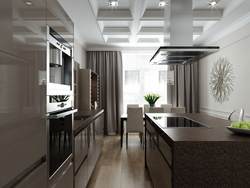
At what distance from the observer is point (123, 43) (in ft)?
17.8

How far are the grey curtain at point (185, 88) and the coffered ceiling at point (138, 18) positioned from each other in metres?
1.06

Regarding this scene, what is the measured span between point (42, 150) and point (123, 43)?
480 centimetres

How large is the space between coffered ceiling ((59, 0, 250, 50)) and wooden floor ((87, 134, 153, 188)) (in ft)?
8.86

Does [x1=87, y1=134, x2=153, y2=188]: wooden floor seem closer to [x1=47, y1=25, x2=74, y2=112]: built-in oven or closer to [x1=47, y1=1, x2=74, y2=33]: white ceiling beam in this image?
[x1=47, y1=25, x2=74, y2=112]: built-in oven

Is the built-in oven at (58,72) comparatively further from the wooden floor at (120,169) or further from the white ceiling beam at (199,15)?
the white ceiling beam at (199,15)

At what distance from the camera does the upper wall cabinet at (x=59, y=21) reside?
112 cm

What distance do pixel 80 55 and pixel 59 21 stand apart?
12.9 feet

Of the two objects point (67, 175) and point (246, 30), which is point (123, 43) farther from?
point (67, 175)

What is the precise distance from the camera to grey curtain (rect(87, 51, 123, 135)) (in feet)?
19.0

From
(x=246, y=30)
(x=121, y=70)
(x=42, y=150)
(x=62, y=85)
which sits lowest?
(x=42, y=150)

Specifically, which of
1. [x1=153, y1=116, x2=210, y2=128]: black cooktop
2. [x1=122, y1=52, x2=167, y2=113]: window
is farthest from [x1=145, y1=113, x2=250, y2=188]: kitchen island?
[x1=122, y1=52, x2=167, y2=113]: window

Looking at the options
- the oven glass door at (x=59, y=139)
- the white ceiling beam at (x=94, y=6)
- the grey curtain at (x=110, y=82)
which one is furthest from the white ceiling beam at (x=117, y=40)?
the oven glass door at (x=59, y=139)

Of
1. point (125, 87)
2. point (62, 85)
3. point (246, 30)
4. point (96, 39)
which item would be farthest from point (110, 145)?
point (246, 30)

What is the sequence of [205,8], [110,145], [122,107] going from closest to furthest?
[205,8], [110,145], [122,107]
